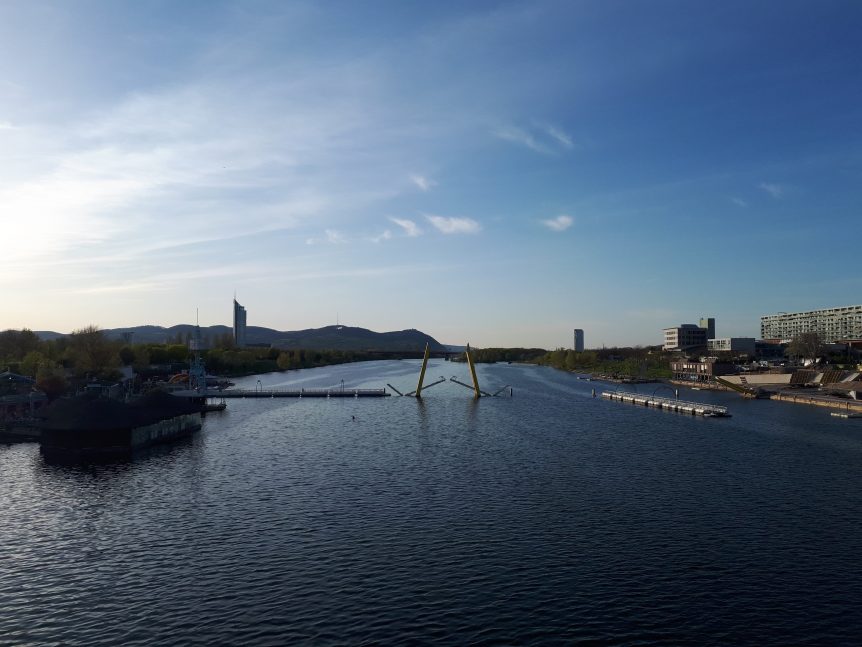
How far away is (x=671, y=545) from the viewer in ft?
115

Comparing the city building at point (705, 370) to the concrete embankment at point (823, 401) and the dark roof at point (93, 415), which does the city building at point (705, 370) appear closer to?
the concrete embankment at point (823, 401)

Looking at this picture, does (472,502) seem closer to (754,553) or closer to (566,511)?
(566,511)

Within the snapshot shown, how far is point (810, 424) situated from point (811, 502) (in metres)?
49.2

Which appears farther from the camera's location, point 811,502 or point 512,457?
point 512,457

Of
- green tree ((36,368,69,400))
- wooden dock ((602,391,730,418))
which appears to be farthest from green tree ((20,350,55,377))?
wooden dock ((602,391,730,418))

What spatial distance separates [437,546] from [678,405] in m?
88.0

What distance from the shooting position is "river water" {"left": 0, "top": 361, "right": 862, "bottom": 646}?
2602 cm

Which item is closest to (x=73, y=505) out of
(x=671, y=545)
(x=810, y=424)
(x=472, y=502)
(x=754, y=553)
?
(x=472, y=502)

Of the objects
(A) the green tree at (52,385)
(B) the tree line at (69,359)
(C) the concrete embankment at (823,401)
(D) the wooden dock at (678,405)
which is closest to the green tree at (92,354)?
(B) the tree line at (69,359)

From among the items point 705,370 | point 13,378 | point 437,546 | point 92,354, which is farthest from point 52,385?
point 705,370

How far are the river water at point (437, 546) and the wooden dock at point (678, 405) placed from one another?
30.2m

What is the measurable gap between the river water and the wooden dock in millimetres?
30188

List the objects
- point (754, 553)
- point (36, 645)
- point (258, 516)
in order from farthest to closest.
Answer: point (258, 516), point (754, 553), point (36, 645)

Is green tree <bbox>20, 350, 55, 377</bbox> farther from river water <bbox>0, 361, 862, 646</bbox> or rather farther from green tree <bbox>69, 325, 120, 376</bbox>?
river water <bbox>0, 361, 862, 646</bbox>
